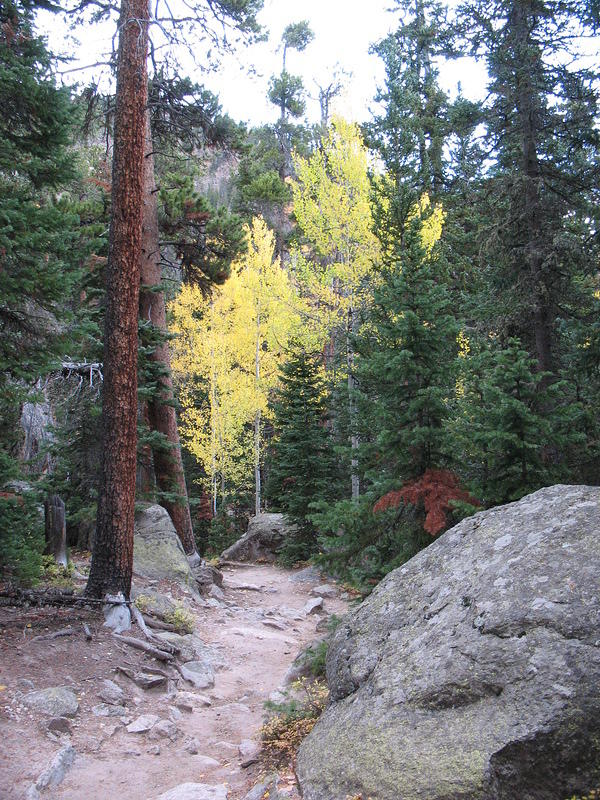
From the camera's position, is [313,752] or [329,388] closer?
[313,752]

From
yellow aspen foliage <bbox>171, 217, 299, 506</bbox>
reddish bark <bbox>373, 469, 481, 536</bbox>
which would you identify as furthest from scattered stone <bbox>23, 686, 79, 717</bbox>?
yellow aspen foliage <bbox>171, 217, 299, 506</bbox>

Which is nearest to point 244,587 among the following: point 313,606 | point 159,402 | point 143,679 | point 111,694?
point 313,606

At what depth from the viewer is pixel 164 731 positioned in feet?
17.1

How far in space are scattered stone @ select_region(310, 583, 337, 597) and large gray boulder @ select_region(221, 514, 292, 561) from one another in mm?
3886

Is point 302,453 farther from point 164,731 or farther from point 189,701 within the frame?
point 164,731

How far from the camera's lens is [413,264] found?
230 inches

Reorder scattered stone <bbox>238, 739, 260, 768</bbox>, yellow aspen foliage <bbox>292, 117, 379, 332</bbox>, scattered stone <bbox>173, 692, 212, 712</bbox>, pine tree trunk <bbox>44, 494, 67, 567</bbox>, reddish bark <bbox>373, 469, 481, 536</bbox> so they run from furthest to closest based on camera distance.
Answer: yellow aspen foliage <bbox>292, 117, 379, 332</bbox>
pine tree trunk <bbox>44, 494, 67, 567</bbox>
scattered stone <bbox>173, 692, 212, 712</bbox>
reddish bark <bbox>373, 469, 481, 536</bbox>
scattered stone <bbox>238, 739, 260, 768</bbox>

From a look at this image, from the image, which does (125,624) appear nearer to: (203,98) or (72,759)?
(72,759)

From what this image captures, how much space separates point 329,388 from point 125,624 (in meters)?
10.7

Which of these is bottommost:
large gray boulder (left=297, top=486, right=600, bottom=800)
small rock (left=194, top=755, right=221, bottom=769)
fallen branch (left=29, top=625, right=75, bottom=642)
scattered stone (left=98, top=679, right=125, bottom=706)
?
small rock (left=194, top=755, right=221, bottom=769)

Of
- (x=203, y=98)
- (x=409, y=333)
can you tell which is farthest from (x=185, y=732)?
(x=203, y=98)

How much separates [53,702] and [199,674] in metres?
2.10

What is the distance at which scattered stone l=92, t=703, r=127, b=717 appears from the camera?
5.20 m

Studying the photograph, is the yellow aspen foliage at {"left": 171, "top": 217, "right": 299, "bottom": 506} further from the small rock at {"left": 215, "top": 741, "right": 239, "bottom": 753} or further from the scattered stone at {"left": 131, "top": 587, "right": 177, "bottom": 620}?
the small rock at {"left": 215, "top": 741, "right": 239, "bottom": 753}
